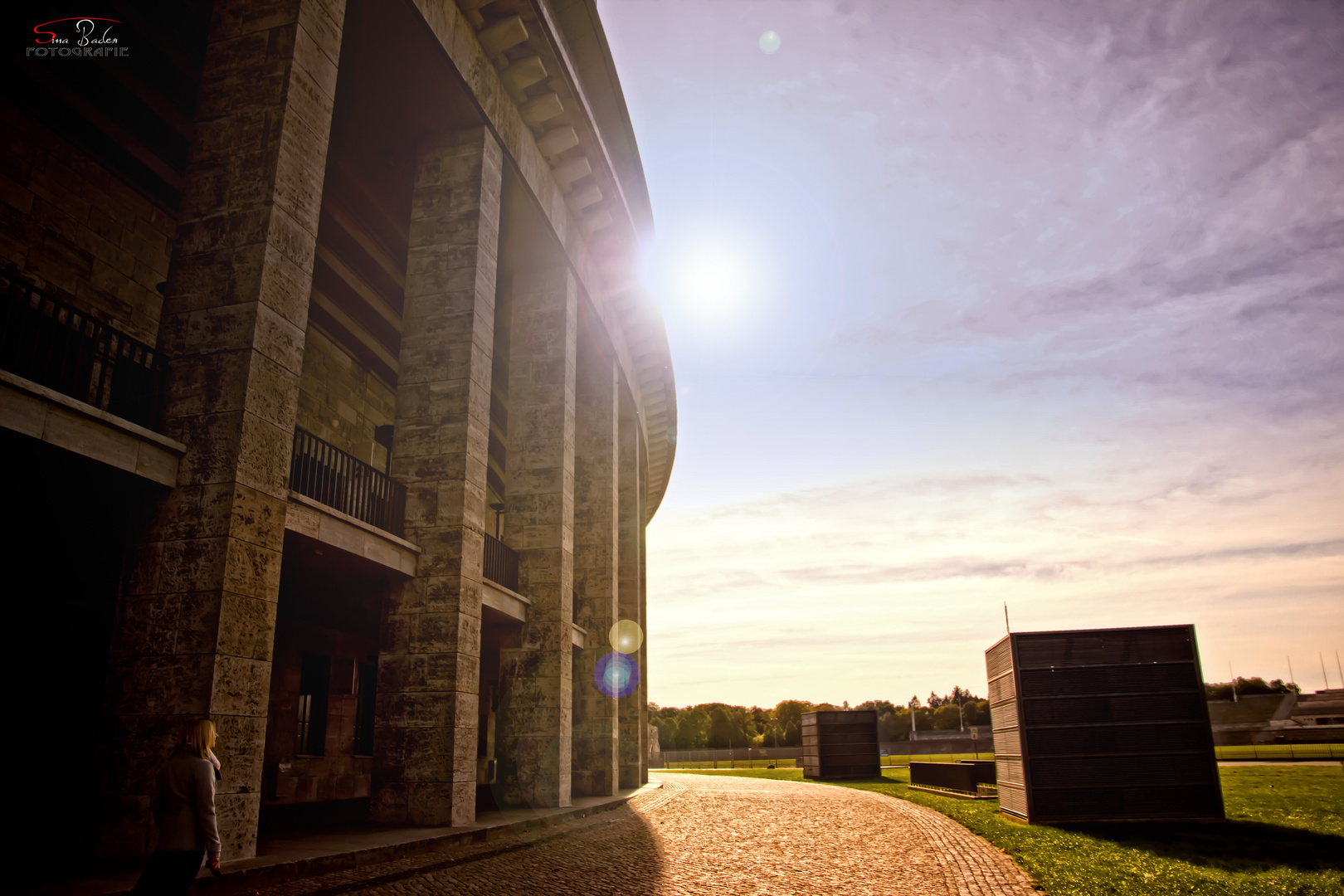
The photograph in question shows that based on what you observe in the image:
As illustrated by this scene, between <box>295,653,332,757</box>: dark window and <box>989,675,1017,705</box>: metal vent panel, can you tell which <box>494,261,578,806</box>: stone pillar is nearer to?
<box>295,653,332,757</box>: dark window

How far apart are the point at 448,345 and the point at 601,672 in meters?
10.3

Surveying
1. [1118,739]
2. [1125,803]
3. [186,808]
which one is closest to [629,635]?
[1118,739]

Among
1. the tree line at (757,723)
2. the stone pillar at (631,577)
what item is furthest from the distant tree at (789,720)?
the stone pillar at (631,577)

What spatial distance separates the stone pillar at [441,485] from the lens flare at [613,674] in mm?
8134

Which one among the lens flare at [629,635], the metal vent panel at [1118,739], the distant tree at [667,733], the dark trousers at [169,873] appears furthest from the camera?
the distant tree at [667,733]

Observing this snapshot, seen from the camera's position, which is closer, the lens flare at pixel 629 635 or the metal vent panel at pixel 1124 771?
the metal vent panel at pixel 1124 771

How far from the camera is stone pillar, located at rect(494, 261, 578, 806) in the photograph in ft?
47.5

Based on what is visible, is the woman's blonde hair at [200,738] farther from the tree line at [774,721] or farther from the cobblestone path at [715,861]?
the tree line at [774,721]

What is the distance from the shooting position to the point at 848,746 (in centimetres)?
2742

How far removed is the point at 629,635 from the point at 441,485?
1277cm

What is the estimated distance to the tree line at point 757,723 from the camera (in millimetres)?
75875

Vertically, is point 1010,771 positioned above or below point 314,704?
below

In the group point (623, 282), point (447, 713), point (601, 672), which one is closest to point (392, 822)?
point (447, 713)

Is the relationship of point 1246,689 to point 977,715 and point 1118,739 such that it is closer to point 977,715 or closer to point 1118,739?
point 977,715
